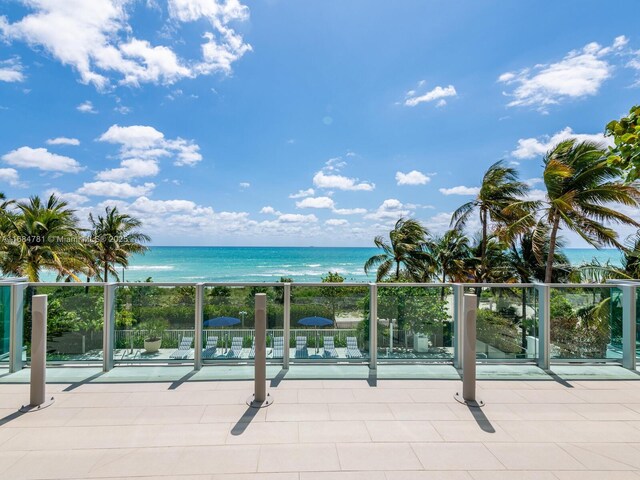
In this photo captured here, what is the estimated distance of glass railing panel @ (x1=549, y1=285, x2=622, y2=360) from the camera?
5.51 metres

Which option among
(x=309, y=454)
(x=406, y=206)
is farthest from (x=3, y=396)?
(x=406, y=206)

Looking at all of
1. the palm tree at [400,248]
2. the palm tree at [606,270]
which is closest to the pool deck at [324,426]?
the palm tree at [606,270]

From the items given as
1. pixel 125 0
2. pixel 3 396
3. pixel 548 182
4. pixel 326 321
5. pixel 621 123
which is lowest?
pixel 3 396

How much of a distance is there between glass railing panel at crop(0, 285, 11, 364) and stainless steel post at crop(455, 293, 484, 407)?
6729 mm

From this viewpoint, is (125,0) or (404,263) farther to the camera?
(404,263)

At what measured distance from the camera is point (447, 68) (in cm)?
1231

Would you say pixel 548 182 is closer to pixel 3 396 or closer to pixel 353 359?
pixel 353 359

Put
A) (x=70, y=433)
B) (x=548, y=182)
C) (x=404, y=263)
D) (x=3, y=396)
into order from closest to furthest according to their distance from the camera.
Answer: (x=70, y=433), (x=3, y=396), (x=548, y=182), (x=404, y=263)

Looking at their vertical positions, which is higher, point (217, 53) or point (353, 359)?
point (217, 53)

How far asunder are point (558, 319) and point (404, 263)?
610 inches

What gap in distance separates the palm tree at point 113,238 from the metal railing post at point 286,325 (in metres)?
25.1

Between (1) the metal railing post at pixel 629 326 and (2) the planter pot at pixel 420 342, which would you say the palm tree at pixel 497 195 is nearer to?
(1) the metal railing post at pixel 629 326

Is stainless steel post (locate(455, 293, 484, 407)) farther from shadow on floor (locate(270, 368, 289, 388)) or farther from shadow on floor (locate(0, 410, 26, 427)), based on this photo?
shadow on floor (locate(0, 410, 26, 427))

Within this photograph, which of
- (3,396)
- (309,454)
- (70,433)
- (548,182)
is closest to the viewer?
(309,454)
